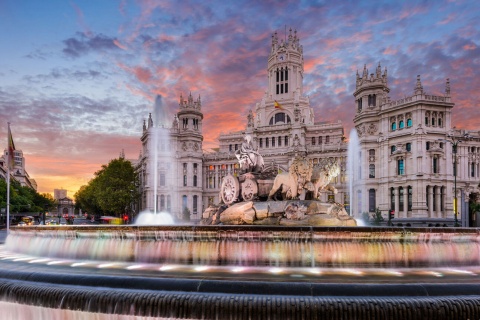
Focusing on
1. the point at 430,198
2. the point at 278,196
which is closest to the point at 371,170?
the point at 430,198

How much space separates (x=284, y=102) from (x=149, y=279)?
9442 centimetres

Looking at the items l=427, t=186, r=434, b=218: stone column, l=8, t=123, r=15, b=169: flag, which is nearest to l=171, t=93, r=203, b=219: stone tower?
l=427, t=186, r=434, b=218: stone column

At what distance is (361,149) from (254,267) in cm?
6418

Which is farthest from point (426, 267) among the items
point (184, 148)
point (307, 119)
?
point (307, 119)

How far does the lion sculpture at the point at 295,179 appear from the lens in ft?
63.0

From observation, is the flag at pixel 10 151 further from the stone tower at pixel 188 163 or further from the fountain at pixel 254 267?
the stone tower at pixel 188 163

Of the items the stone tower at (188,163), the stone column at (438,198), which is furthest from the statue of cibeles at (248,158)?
the stone tower at (188,163)

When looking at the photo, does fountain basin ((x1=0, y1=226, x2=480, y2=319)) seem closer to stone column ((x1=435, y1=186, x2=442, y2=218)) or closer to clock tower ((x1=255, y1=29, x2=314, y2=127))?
stone column ((x1=435, y1=186, x2=442, y2=218))

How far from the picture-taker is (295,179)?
1931 cm

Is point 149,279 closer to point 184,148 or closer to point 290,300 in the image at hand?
point 290,300

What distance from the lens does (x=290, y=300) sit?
707cm

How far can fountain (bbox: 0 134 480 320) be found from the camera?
7133 millimetres

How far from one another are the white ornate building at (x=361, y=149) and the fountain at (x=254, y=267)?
27.5 metres

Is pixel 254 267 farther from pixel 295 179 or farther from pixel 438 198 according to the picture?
pixel 438 198
